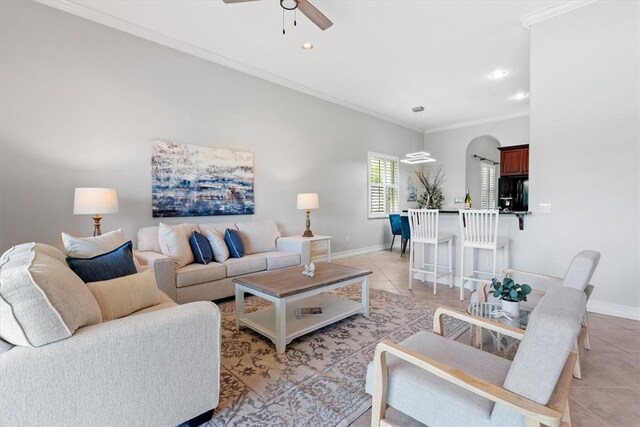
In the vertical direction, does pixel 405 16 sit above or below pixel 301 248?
above

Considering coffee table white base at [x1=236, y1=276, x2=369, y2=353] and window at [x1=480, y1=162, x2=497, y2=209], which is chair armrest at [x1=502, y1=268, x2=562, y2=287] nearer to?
coffee table white base at [x1=236, y1=276, x2=369, y2=353]

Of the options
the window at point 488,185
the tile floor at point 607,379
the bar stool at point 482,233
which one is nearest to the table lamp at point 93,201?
the tile floor at point 607,379

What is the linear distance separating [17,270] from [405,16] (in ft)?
12.6

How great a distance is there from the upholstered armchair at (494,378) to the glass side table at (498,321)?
536mm

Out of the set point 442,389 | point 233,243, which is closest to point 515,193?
point 233,243

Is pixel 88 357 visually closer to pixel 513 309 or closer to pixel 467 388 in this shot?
pixel 467 388

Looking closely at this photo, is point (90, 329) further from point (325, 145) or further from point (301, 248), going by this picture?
point (325, 145)

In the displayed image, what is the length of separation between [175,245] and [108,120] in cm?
162

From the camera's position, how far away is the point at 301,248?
4.16 m

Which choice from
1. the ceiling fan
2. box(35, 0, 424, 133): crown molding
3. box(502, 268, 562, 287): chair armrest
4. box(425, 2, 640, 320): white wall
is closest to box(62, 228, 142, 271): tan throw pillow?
the ceiling fan

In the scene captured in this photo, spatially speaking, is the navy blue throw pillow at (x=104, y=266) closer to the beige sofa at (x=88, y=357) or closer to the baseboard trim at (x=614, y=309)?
the beige sofa at (x=88, y=357)

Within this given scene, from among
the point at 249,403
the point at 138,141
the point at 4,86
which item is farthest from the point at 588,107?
the point at 4,86

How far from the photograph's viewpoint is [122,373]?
123cm

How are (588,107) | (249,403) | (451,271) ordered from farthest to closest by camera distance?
(451,271) < (588,107) < (249,403)
